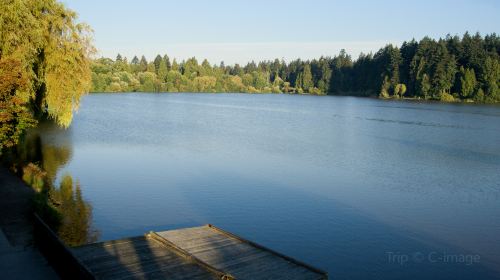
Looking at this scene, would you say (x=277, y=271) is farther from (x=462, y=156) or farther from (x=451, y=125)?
(x=451, y=125)

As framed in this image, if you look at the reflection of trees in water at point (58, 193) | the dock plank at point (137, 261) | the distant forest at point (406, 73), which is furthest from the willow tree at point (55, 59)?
the distant forest at point (406, 73)

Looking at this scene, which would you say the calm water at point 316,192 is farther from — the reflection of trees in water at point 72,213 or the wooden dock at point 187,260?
the wooden dock at point 187,260

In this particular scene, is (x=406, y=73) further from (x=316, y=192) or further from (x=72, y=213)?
(x=72, y=213)

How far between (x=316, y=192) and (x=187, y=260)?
53.5 ft

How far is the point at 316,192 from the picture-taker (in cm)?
2980

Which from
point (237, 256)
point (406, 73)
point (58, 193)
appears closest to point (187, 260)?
point (237, 256)

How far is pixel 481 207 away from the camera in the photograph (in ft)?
91.6

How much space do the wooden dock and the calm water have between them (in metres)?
3.71

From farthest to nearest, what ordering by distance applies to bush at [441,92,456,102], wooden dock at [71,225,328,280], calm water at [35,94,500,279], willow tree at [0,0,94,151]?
bush at [441,92,456,102] < willow tree at [0,0,94,151] < calm water at [35,94,500,279] < wooden dock at [71,225,328,280]

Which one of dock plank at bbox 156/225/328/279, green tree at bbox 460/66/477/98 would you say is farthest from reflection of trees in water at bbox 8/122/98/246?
green tree at bbox 460/66/477/98

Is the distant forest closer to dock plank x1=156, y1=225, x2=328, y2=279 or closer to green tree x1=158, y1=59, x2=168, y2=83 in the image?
green tree x1=158, y1=59, x2=168, y2=83

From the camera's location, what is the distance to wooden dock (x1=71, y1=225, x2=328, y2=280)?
1382 centimetres

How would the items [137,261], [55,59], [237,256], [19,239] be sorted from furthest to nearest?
1. [55,59]
2. [19,239]
3. [237,256]
4. [137,261]

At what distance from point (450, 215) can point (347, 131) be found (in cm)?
3947
